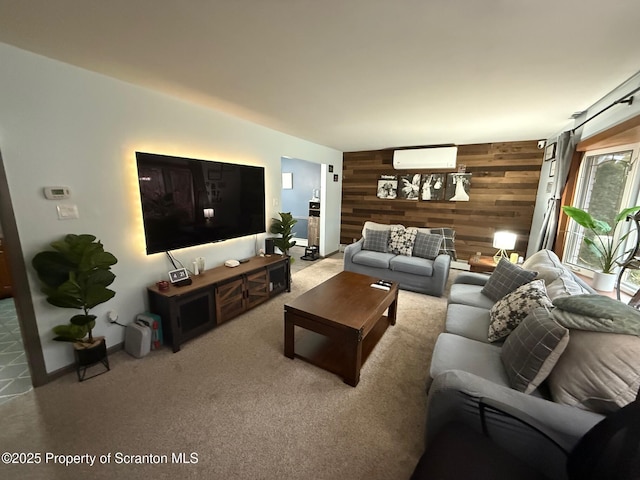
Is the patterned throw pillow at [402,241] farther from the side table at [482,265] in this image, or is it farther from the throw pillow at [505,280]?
the throw pillow at [505,280]

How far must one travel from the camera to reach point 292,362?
7.23 feet

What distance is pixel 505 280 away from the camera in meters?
2.36

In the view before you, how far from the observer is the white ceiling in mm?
1228

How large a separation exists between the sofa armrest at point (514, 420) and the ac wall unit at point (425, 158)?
4.12 meters

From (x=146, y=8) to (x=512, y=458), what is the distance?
103 inches

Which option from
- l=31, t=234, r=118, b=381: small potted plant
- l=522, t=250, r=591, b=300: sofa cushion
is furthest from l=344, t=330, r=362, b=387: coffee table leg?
l=31, t=234, r=118, b=381: small potted plant

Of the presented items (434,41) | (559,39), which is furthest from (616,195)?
(434,41)

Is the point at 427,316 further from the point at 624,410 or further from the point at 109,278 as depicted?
the point at 109,278

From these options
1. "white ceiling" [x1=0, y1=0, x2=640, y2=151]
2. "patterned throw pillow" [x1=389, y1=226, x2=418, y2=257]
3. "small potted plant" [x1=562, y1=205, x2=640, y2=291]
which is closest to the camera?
"white ceiling" [x1=0, y1=0, x2=640, y2=151]

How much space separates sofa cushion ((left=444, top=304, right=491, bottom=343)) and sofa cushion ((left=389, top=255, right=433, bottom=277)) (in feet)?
4.14

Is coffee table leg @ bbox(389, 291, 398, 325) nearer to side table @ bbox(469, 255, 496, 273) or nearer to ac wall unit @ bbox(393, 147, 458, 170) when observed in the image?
side table @ bbox(469, 255, 496, 273)

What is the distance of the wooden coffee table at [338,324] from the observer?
1.95 meters

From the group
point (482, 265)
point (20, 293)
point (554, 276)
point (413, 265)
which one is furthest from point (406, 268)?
point (20, 293)

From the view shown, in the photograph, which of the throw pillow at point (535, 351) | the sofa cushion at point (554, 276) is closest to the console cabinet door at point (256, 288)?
the throw pillow at point (535, 351)
